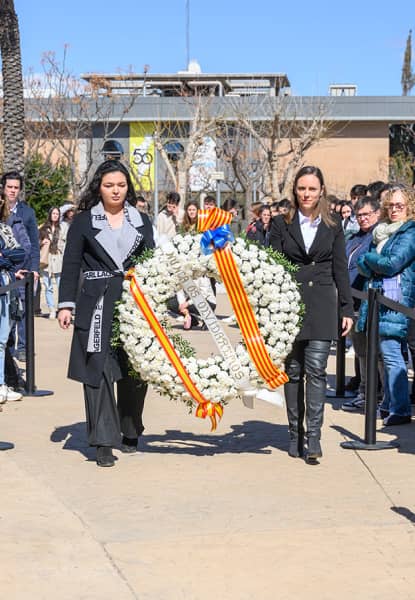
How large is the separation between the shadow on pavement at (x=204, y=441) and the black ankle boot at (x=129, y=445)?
117 mm

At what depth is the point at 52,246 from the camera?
658 inches

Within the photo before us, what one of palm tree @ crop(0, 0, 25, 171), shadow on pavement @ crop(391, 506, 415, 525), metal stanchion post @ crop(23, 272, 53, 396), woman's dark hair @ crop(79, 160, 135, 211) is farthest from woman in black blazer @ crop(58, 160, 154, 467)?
palm tree @ crop(0, 0, 25, 171)

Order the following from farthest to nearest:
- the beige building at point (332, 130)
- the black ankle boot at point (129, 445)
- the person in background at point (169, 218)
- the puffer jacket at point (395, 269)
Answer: the beige building at point (332, 130) < the person in background at point (169, 218) < the puffer jacket at point (395, 269) < the black ankle boot at point (129, 445)

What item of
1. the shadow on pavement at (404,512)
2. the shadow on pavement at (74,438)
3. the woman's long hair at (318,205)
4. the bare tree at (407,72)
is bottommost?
the shadow on pavement at (74,438)

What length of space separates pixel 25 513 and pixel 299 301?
2322mm

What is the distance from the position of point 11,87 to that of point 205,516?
56.4ft

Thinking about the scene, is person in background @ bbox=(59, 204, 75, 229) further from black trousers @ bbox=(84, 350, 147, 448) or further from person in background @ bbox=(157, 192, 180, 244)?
black trousers @ bbox=(84, 350, 147, 448)

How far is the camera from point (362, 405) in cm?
916

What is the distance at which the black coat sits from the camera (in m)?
6.82

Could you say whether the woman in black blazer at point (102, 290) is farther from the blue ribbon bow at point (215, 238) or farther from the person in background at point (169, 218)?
the person in background at point (169, 218)

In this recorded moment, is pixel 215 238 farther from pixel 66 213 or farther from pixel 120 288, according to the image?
pixel 66 213

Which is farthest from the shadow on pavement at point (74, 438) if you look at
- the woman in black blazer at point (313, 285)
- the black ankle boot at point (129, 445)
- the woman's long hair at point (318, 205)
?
the woman's long hair at point (318, 205)

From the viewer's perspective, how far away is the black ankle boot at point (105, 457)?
22.5 feet

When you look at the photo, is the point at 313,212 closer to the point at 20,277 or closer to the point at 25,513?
the point at 25,513
